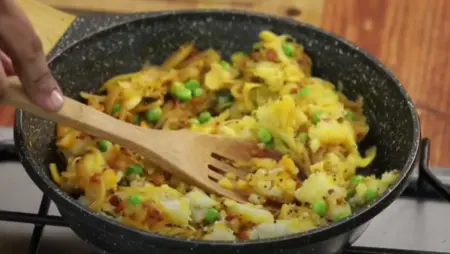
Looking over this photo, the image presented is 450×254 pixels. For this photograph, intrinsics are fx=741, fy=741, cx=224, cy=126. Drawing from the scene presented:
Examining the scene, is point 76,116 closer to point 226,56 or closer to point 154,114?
point 154,114

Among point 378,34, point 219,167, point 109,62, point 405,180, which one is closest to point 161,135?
point 219,167

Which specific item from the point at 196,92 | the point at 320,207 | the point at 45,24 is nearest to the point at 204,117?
the point at 196,92

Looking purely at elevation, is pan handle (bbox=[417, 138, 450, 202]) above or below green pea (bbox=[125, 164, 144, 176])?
above

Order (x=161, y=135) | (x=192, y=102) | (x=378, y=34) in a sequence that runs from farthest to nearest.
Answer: (x=378, y=34) < (x=192, y=102) < (x=161, y=135)

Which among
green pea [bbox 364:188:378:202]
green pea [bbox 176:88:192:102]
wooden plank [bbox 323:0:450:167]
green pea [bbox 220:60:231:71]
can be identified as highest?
wooden plank [bbox 323:0:450:167]

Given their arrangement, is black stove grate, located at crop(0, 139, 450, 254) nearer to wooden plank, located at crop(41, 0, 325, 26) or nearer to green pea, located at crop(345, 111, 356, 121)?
green pea, located at crop(345, 111, 356, 121)

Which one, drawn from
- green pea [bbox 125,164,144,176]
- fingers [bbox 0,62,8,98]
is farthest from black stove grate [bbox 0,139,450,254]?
fingers [bbox 0,62,8,98]

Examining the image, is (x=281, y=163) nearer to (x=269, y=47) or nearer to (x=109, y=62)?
(x=269, y=47)
